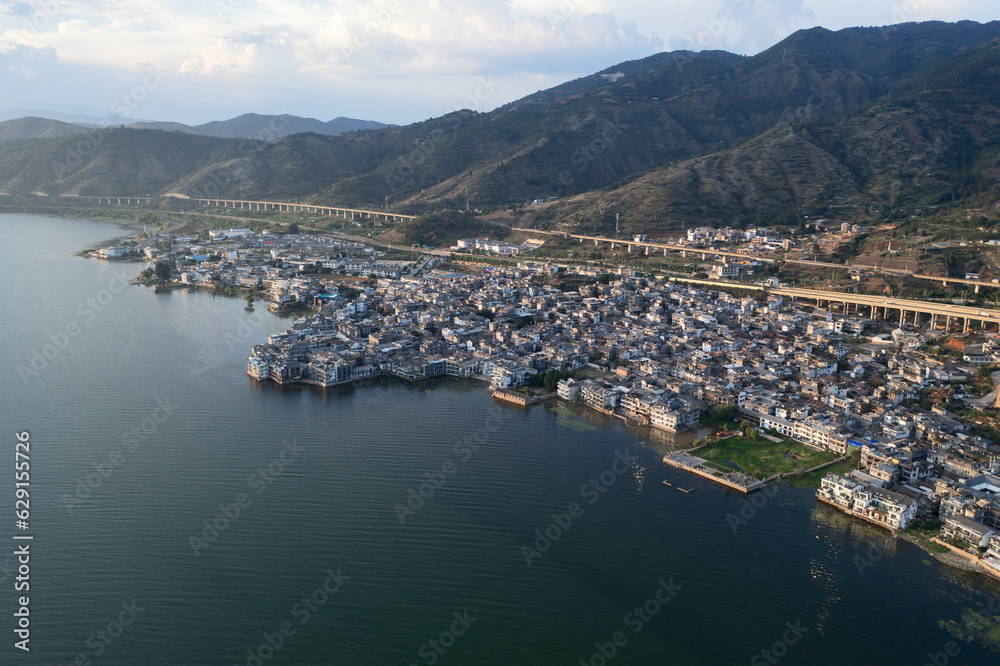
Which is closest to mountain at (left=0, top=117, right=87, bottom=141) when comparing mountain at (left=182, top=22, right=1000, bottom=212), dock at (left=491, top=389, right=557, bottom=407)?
mountain at (left=182, top=22, right=1000, bottom=212)

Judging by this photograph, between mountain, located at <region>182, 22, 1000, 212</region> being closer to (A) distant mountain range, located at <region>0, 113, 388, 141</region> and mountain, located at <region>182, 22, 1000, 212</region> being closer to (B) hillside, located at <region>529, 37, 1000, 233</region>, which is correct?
(B) hillside, located at <region>529, 37, 1000, 233</region>

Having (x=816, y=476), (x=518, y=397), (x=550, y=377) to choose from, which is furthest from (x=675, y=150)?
(x=816, y=476)

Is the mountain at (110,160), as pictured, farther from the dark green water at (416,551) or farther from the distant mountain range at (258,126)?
the dark green water at (416,551)

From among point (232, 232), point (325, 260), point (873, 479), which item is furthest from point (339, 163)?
point (873, 479)

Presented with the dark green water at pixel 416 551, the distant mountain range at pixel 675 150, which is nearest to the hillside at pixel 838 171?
the distant mountain range at pixel 675 150

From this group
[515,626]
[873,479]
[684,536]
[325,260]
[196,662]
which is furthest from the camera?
[325,260]

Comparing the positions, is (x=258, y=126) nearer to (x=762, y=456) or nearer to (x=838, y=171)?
(x=838, y=171)

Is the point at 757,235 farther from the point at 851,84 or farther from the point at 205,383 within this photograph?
the point at 851,84

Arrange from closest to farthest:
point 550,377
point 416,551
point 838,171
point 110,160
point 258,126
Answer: point 416,551 → point 550,377 → point 838,171 → point 110,160 → point 258,126
